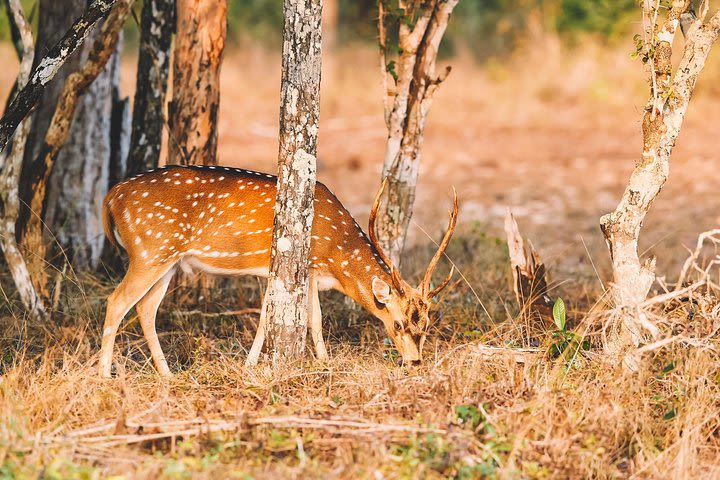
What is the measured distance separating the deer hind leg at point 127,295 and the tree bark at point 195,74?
1556 mm

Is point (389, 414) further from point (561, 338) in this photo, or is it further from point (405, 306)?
point (405, 306)

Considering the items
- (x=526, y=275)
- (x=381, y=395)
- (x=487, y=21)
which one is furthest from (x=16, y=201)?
(x=487, y=21)

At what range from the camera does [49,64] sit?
20.7 ft

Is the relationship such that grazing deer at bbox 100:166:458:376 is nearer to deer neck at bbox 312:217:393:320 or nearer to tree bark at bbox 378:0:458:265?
deer neck at bbox 312:217:393:320

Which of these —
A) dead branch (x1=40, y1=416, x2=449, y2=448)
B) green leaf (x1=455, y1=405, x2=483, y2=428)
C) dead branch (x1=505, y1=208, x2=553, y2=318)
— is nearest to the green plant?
dead branch (x1=505, y1=208, x2=553, y2=318)

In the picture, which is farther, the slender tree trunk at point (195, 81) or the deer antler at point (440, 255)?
the slender tree trunk at point (195, 81)

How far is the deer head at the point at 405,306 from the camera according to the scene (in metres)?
6.38

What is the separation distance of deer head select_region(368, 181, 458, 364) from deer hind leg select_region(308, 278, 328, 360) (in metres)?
0.42

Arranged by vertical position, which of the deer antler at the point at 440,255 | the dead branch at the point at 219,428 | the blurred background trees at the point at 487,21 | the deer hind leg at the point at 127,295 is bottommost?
the dead branch at the point at 219,428

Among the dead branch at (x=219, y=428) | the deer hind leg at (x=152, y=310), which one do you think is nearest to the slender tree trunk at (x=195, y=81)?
the deer hind leg at (x=152, y=310)

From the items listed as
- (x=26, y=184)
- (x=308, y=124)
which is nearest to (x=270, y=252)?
(x=308, y=124)

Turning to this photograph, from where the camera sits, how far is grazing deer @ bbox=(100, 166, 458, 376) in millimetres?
6500

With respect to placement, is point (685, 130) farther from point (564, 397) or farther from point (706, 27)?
point (564, 397)

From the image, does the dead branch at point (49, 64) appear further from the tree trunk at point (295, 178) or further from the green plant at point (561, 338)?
the green plant at point (561, 338)
